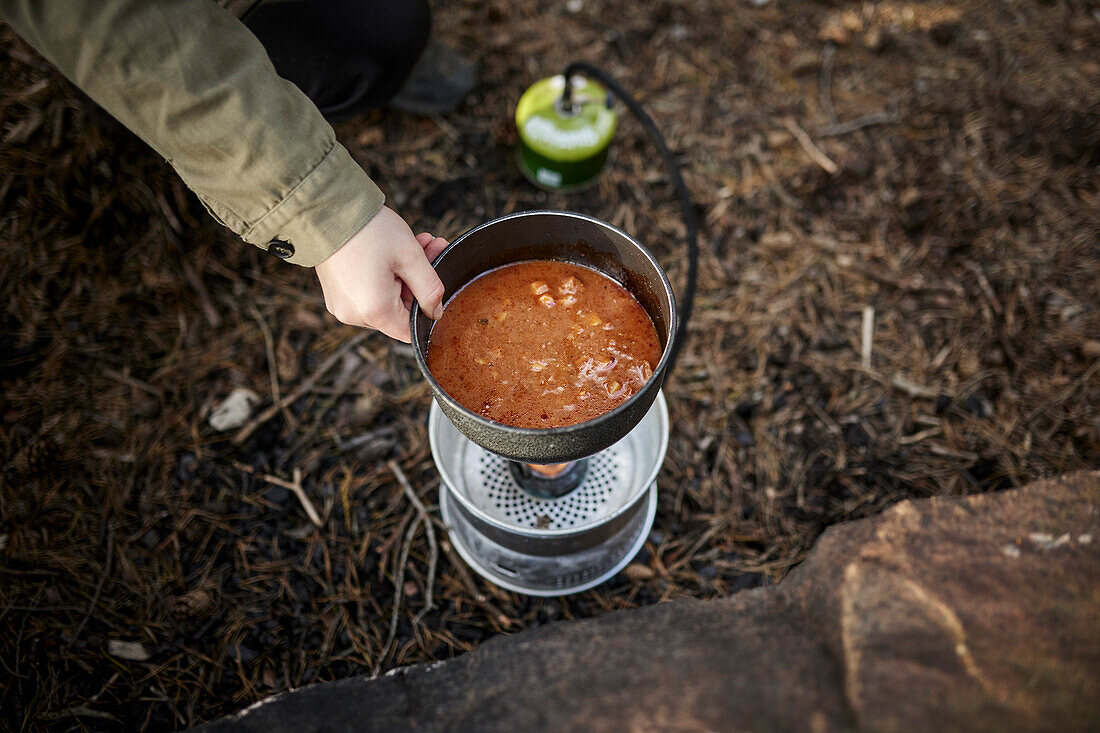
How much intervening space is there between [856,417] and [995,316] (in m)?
0.86

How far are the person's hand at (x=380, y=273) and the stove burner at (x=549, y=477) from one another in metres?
0.80

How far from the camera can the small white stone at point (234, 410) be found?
2.83 metres

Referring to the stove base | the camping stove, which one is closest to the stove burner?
the camping stove

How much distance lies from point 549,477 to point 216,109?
1.49 m

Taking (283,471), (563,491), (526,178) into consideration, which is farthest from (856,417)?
(283,471)

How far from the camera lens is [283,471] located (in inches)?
109

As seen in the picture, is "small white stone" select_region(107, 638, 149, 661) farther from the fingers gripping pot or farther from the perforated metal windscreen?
the perforated metal windscreen

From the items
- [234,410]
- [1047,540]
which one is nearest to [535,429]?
[1047,540]

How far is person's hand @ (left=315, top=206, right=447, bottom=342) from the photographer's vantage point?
1.74 m

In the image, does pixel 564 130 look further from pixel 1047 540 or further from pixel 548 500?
pixel 1047 540

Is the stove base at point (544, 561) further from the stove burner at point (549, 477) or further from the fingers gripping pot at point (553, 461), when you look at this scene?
the stove burner at point (549, 477)

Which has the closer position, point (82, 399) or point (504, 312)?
point (504, 312)

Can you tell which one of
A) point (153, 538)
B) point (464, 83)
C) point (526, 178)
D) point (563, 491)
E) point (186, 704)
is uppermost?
point (464, 83)

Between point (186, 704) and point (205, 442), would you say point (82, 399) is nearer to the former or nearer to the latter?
point (205, 442)
